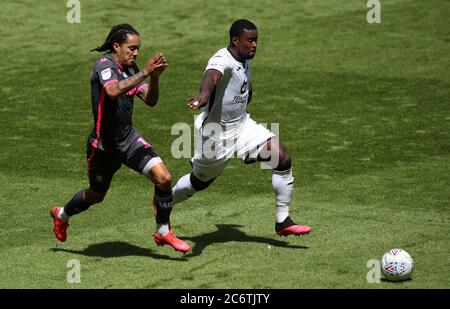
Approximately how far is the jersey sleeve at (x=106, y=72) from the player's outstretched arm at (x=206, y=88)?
874mm

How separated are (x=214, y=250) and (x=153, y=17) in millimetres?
14226

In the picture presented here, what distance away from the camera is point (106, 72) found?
36.8ft

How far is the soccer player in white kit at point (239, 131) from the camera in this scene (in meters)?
12.1

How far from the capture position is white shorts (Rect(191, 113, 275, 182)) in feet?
39.9

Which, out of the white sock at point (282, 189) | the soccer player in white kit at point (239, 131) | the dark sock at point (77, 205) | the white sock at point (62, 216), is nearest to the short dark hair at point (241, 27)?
the soccer player in white kit at point (239, 131)

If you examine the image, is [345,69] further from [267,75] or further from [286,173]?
[286,173]

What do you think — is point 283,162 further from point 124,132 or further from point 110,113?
point 110,113

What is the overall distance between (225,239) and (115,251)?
1395 millimetres

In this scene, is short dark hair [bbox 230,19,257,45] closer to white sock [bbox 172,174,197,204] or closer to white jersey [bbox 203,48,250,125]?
white jersey [bbox 203,48,250,125]

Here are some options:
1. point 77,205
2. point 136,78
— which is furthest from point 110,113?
point 77,205

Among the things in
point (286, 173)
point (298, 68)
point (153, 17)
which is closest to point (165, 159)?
point (286, 173)

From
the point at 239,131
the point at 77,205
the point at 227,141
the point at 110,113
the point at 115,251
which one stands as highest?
the point at 110,113

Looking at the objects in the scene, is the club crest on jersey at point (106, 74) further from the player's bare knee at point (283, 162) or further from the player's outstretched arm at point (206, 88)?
the player's bare knee at point (283, 162)
